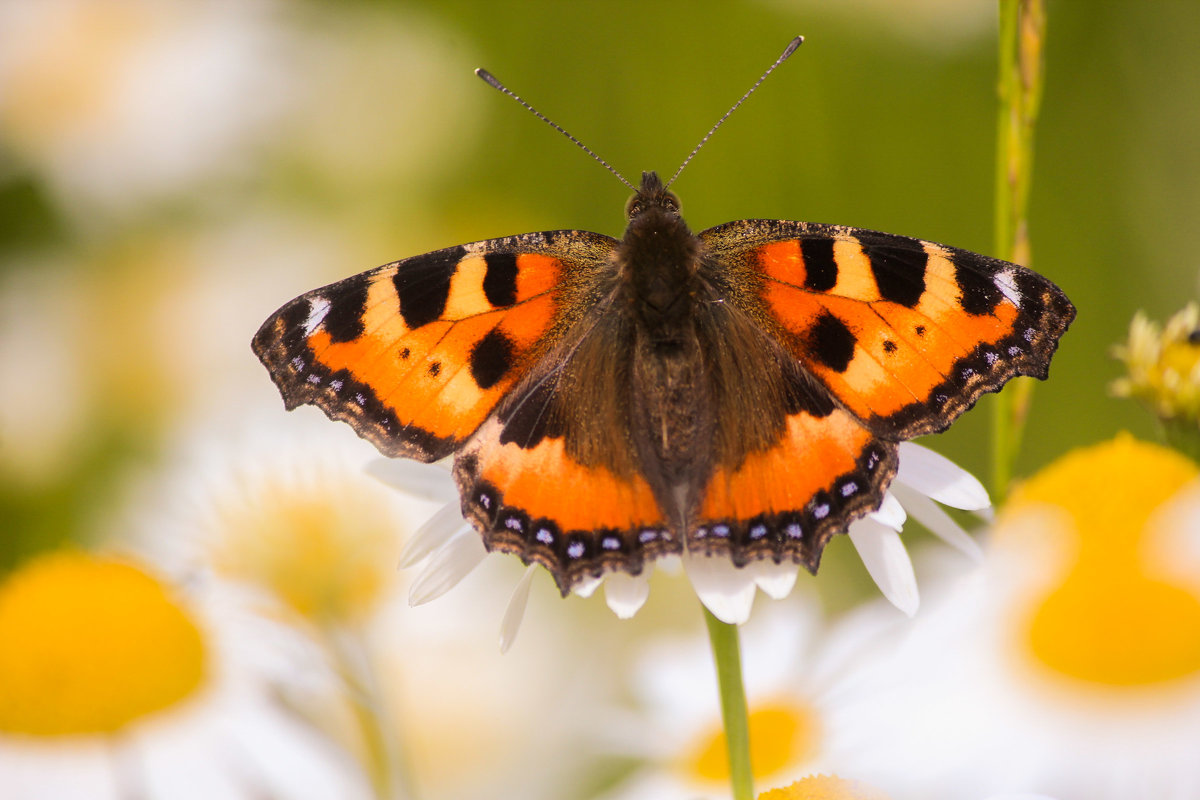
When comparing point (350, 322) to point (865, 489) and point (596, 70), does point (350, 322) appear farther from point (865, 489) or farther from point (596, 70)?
point (596, 70)

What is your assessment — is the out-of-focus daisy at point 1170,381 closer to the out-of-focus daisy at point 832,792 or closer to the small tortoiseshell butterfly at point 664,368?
the small tortoiseshell butterfly at point 664,368

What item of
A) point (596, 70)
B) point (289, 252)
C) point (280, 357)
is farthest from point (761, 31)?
point (280, 357)

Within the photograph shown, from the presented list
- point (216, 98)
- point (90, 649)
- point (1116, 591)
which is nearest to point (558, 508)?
point (1116, 591)

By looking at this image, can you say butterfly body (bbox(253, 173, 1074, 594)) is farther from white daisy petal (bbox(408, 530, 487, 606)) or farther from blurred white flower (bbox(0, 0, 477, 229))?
blurred white flower (bbox(0, 0, 477, 229))

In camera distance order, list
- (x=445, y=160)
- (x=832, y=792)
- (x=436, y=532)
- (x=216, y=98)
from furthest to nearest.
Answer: (x=445, y=160) < (x=216, y=98) < (x=436, y=532) < (x=832, y=792)

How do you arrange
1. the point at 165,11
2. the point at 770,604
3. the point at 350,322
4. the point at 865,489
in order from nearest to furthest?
the point at 865,489
the point at 350,322
the point at 770,604
the point at 165,11

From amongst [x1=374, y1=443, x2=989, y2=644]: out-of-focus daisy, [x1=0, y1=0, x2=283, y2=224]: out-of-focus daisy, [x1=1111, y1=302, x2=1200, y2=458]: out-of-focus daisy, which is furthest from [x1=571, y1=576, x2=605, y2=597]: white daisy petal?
[x1=0, y1=0, x2=283, y2=224]: out-of-focus daisy

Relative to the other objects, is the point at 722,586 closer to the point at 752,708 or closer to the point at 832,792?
the point at 832,792
